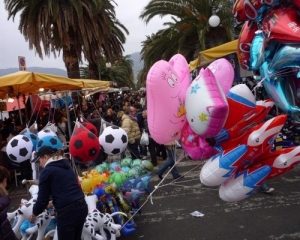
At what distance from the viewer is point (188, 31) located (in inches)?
624

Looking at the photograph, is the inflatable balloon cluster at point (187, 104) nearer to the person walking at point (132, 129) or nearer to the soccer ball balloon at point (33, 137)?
the soccer ball balloon at point (33, 137)

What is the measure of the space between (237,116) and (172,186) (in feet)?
12.9

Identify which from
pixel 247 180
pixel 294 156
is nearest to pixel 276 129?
pixel 294 156

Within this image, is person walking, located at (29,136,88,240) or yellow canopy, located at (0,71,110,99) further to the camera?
yellow canopy, located at (0,71,110,99)

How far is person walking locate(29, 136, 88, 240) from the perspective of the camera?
3127 millimetres

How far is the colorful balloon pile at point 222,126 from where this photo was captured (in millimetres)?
2758

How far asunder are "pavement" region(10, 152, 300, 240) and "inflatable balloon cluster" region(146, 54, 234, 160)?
4.14ft

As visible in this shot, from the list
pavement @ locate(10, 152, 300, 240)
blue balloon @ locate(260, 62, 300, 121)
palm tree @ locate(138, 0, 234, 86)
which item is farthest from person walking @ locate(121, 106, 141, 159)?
palm tree @ locate(138, 0, 234, 86)

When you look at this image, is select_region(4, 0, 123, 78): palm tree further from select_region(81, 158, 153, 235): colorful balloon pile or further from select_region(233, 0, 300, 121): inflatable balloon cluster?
select_region(233, 0, 300, 121): inflatable balloon cluster

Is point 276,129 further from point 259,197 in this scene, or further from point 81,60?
point 81,60

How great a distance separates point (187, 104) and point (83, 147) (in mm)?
2042

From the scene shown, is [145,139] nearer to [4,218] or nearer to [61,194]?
[61,194]

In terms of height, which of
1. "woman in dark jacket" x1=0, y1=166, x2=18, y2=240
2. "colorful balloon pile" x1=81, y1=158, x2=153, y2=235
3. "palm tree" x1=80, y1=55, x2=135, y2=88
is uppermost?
"palm tree" x1=80, y1=55, x2=135, y2=88

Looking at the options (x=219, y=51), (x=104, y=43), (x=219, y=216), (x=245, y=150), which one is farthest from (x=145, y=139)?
(x=104, y=43)
